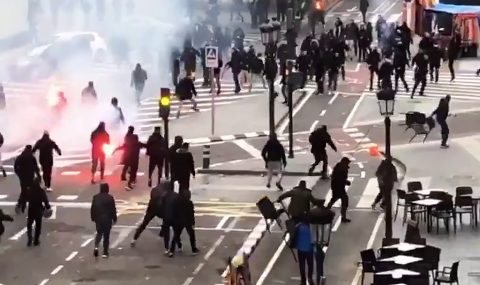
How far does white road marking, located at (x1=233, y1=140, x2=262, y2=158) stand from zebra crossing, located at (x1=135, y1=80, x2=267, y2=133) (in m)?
3.40

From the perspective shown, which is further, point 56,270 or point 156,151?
point 156,151

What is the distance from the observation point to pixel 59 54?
54219 mm

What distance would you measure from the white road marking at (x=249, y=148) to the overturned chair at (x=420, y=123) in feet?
14.3

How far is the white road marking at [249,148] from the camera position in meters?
39.3

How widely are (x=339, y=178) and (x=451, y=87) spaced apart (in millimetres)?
20760

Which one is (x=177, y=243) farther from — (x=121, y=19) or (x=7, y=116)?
(x=121, y=19)

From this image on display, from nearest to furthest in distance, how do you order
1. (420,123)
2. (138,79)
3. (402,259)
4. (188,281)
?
1. (402,259)
2. (188,281)
3. (420,123)
4. (138,79)

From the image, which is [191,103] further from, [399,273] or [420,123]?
[399,273]

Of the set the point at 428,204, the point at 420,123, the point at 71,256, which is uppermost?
the point at 428,204

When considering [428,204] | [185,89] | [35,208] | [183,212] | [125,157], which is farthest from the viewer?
[185,89]

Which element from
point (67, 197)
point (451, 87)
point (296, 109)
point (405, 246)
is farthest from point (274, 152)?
point (451, 87)

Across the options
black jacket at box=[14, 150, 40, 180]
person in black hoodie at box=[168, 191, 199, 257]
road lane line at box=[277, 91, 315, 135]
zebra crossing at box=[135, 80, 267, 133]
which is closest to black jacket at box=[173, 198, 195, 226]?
person in black hoodie at box=[168, 191, 199, 257]

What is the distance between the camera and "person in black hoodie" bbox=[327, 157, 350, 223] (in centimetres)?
3031

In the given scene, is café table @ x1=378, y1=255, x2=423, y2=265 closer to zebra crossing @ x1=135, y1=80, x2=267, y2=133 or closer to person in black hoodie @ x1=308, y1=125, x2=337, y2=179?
person in black hoodie @ x1=308, y1=125, x2=337, y2=179
